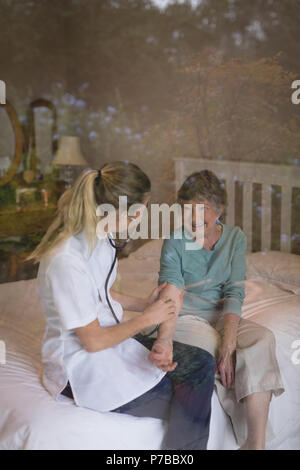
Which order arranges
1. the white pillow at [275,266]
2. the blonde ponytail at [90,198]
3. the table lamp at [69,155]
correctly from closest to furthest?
1. the blonde ponytail at [90,198]
2. the white pillow at [275,266]
3. the table lamp at [69,155]

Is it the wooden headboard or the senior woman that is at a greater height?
the wooden headboard

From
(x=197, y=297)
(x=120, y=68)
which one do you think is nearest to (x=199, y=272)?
(x=197, y=297)

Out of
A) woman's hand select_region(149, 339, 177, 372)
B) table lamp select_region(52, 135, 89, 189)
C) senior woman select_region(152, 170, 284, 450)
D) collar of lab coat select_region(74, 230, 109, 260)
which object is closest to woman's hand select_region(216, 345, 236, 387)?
senior woman select_region(152, 170, 284, 450)

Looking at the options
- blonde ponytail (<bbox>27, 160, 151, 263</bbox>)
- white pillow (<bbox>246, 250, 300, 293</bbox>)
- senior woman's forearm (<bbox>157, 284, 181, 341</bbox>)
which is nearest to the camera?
blonde ponytail (<bbox>27, 160, 151, 263</bbox>)

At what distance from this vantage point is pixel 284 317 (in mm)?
1320

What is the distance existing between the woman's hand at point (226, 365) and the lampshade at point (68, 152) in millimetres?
670

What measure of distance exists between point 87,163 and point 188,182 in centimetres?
31

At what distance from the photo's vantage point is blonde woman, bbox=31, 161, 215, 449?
110 cm

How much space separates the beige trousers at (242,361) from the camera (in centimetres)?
120

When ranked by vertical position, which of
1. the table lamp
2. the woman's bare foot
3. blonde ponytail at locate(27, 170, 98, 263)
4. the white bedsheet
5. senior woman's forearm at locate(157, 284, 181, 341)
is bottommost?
the woman's bare foot

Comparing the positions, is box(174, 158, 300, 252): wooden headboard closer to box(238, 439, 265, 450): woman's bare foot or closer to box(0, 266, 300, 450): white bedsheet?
box(0, 266, 300, 450): white bedsheet

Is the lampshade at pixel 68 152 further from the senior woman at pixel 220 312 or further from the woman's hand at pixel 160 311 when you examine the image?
the woman's hand at pixel 160 311

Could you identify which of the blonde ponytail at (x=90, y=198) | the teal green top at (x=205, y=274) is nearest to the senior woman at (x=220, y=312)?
the teal green top at (x=205, y=274)

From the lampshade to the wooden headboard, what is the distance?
0.32 m
